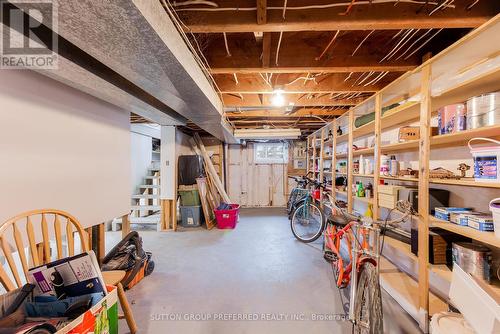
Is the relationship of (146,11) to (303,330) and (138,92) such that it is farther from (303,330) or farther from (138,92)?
(303,330)

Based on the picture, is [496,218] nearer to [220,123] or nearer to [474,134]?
[474,134]

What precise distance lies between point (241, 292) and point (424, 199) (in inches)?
70.8

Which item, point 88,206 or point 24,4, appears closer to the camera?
point 24,4

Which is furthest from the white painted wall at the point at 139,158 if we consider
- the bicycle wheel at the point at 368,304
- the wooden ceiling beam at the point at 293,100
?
the bicycle wheel at the point at 368,304

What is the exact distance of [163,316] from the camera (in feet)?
6.02

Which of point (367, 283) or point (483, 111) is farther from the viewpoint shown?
point (367, 283)

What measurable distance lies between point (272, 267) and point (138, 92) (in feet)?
8.25

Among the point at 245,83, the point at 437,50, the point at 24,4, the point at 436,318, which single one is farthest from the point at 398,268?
the point at 24,4

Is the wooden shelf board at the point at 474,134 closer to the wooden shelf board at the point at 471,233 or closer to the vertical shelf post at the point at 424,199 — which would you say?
the vertical shelf post at the point at 424,199

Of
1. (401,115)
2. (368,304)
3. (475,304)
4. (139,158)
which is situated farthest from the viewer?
(139,158)

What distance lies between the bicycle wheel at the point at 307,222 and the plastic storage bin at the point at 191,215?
1.95m

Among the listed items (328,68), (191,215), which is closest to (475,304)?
(328,68)

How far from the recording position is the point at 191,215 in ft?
14.6

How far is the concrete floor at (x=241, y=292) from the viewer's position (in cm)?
173
